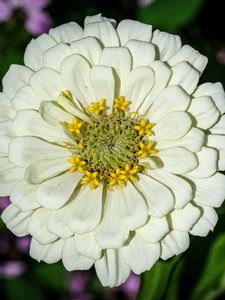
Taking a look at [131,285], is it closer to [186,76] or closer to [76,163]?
[76,163]

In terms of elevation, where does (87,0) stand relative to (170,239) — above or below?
above

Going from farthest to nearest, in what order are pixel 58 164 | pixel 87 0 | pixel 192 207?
pixel 87 0 → pixel 58 164 → pixel 192 207

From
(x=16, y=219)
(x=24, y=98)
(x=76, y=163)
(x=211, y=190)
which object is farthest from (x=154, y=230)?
(x=24, y=98)

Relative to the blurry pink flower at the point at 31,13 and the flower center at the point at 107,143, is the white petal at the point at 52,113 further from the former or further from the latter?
the blurry pink flower at the point at 31,13

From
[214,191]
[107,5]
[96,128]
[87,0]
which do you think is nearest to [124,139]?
[96,128]

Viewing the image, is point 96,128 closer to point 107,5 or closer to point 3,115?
point 3,115

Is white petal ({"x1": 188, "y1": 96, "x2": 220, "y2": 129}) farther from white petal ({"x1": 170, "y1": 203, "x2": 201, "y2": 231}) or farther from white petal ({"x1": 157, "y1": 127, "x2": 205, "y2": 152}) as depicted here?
white petal ({"x1": 170, "y1": 203, "x2": 201, "y2": 231})

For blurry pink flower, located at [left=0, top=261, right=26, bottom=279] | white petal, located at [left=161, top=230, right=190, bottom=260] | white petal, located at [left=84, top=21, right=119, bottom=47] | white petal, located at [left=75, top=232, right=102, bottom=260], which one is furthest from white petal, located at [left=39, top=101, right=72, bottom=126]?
blurry pink flower, located at [left=0, top=261, right=26, bottom=279]

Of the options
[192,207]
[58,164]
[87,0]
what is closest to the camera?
[192,207]
